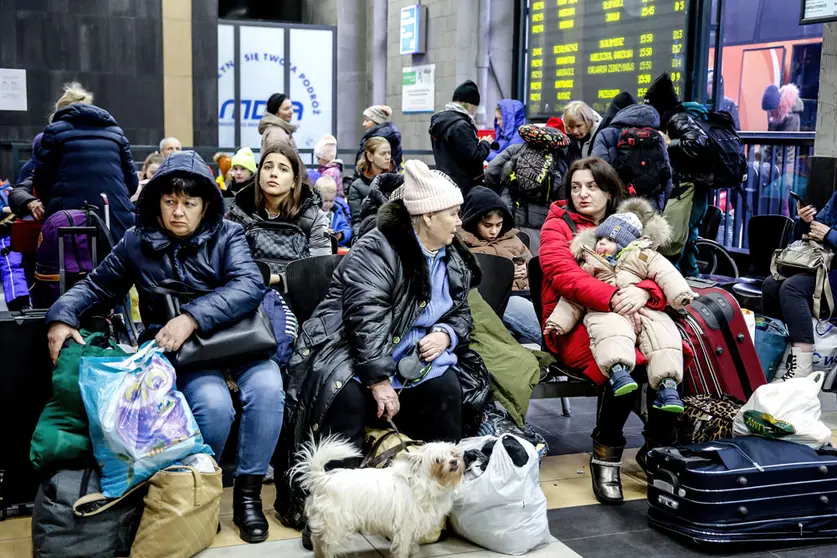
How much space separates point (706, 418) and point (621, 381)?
22.1 inches

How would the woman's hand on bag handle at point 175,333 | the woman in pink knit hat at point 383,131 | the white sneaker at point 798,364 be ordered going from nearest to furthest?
the woman's hand on bag handle at point 175,333 < the white sneaker at point 798,364 < the woman in pink knit hat at point 383,131

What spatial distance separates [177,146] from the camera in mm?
9992

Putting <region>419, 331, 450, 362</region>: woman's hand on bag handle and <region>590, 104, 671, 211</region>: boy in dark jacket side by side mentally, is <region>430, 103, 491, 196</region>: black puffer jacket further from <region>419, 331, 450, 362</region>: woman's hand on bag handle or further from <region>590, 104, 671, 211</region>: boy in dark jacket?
<region>419, 331, 450, 362</region>: woman's hand on bag handle

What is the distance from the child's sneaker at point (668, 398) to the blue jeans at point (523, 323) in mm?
982

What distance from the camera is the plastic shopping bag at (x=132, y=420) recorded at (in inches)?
136

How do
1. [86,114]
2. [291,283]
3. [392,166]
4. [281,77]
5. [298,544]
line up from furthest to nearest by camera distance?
[281,77], [392,166], [86,114], [291,283], [298,544]

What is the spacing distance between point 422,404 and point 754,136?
21.8 ft

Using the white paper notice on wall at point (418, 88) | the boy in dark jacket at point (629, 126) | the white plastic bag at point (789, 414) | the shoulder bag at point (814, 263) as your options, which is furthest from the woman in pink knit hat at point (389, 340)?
the white paper notice on wall at point (418, 88)

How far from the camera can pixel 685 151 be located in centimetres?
712

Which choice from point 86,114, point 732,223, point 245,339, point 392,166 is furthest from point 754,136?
point 245,339

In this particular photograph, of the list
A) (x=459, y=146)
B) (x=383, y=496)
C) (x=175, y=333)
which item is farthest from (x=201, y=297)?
(x=459, y=146)

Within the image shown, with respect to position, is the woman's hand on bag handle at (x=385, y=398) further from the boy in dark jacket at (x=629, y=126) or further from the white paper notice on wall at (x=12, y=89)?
the white paper notice on wall at (x=12, y=89)

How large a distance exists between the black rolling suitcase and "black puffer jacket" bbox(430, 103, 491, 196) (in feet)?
12.9

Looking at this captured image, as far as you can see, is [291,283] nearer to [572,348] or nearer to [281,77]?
[572,348]
